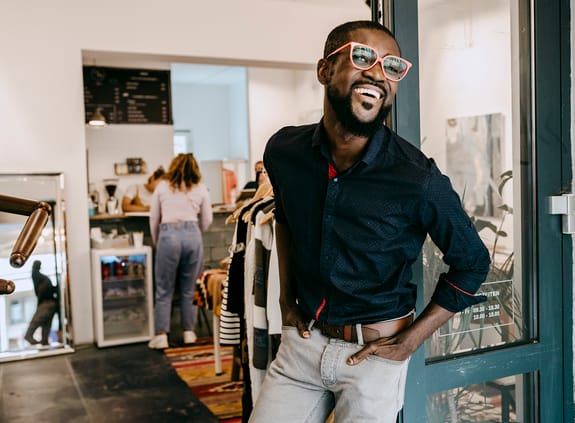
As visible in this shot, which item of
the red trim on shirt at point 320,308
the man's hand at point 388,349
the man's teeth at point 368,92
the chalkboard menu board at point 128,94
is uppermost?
Result: the chalkboard menu board at point 128,94

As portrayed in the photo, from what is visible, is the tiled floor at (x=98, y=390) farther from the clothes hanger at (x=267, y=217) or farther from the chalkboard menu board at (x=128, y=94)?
the chalkboard menu board at (x=128, y=94)

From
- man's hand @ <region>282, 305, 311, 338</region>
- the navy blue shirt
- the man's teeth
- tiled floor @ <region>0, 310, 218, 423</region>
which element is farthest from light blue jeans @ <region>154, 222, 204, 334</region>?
the man's teeth

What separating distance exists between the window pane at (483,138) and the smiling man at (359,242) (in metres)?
0.42

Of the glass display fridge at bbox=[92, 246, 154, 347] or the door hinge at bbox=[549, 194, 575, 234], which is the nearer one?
the door hinge at bbox=[549, 194, 575, 234]

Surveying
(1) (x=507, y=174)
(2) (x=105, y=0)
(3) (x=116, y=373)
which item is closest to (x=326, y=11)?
(2) (x=105, y=0)

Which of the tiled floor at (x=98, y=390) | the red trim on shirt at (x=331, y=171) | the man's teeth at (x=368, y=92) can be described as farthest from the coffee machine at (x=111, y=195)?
the man's teeth at (x=368, y=92)

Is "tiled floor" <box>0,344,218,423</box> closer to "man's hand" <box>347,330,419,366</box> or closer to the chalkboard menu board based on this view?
"man's hand" <box>347,330,419,366</box>

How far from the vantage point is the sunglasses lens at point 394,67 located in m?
1.49

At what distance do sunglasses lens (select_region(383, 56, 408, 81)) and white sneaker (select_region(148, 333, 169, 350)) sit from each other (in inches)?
164

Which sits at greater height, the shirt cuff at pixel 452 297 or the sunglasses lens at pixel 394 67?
the sunglasses lens at pixel 394 67

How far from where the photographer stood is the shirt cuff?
162 centimetres

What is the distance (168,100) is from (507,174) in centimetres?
557

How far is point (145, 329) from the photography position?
18.3 ft

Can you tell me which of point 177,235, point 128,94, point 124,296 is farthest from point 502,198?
point 128,94
